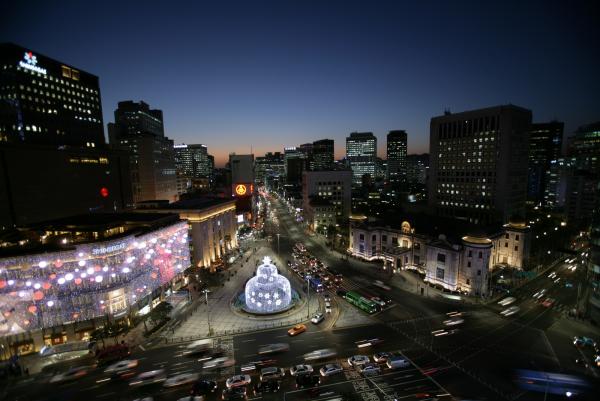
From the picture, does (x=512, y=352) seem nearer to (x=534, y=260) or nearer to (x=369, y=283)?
(x=369, y=283)

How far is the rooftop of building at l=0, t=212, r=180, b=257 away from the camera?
139ft

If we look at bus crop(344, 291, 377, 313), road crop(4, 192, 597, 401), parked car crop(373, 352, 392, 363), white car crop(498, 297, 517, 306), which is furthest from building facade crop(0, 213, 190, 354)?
white car crop(498, 297, 517, 306)

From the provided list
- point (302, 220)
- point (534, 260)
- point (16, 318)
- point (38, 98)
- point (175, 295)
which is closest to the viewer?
point (16, 318)

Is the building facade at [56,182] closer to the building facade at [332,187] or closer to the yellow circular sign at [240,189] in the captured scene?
the yellow circular sign at [240,189]

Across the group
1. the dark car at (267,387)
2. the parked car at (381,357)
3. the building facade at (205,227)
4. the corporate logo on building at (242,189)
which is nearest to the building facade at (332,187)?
the corporate logo on building at (242,189)

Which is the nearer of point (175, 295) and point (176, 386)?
point (176, 386)

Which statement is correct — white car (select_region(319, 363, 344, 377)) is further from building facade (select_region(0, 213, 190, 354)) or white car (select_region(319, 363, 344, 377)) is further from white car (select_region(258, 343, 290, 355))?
building facade (select_region(0, 213, 190, 354))

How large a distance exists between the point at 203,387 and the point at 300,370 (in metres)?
11.0

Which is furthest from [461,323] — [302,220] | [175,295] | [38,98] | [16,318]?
[38,98]

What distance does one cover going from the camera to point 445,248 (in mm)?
59875

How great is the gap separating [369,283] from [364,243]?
16876mm

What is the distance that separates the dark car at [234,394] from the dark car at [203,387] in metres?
1.53

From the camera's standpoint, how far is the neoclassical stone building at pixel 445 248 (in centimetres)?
5638

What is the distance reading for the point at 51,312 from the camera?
41750 mm
